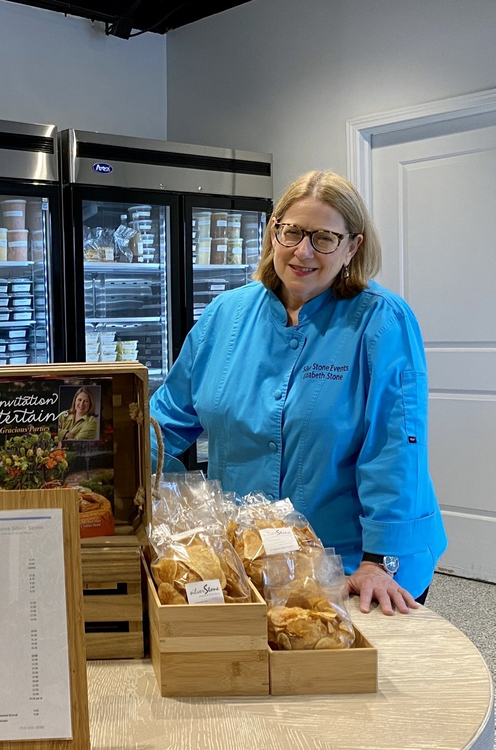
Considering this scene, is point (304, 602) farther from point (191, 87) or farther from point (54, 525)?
point (191, 87)

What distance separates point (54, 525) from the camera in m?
0.93

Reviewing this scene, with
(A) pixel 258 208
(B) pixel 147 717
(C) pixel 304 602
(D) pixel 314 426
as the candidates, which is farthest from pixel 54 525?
(A) pixel 258 208

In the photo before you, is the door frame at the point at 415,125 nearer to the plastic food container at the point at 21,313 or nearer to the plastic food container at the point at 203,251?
the plastic food container at the point at 203,251

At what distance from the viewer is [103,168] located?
4.03m

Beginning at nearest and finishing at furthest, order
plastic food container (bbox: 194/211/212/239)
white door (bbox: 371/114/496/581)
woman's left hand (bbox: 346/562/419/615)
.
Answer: woman's left hand (bbox: 346/562/419/615) < white door (bbox: 371/114/496/581) < plastic food container (bbox: 194/211/212/239)

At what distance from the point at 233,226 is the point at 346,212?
115 inches

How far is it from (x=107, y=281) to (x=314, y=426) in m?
2.80

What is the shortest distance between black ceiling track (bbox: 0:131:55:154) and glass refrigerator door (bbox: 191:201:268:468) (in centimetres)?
88

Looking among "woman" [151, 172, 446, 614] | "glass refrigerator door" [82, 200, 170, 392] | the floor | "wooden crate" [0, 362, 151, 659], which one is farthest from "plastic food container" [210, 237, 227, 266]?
"wooden crate" [0, 362, 151, 659]

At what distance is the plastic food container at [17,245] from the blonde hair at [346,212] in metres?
2.33

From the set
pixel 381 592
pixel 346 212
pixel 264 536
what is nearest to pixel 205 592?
pixel 264 536

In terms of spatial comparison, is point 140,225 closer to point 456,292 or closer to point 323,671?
point 456,292

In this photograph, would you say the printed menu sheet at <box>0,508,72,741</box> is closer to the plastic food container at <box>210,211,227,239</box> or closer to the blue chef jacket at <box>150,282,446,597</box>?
the blue chef jacket at <box>150,282,446,597</box>

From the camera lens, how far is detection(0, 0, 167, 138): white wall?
15.0ft
